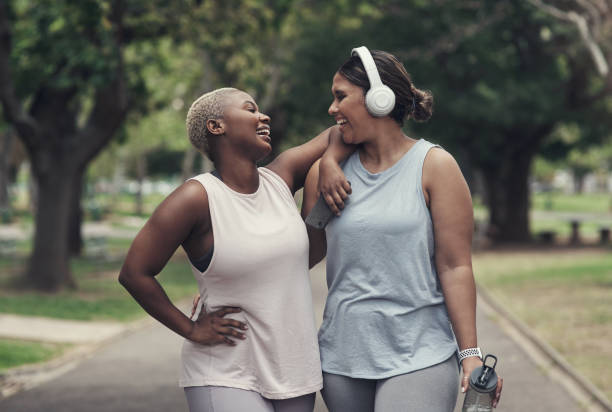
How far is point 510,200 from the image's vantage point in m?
28.2

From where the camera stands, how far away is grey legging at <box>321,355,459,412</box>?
2928 mm

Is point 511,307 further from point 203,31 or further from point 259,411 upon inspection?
point 259,411

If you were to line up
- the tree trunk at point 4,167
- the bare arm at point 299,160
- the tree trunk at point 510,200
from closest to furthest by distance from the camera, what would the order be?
the bare arm at point 299,160, the tree trunk at point 510,200, the tree trunk at point 4,167

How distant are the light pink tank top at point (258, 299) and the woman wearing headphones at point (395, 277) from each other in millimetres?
109

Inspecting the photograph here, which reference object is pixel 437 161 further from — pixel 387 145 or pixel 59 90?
pixel 59 90

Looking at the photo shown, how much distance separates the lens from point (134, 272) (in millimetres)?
3047

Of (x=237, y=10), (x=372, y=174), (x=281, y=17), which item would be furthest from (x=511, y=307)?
(x=372, y=174)

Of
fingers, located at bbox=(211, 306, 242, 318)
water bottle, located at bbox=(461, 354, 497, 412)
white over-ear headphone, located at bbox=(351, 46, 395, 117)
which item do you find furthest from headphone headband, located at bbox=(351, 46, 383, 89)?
water bottle, located at bbox=(461, 354, 497, 412)

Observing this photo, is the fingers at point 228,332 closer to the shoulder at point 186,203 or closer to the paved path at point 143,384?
the shoulder at point 186,203

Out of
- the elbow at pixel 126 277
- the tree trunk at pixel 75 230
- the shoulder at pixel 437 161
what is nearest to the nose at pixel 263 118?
the shoulder at pixel 437 161

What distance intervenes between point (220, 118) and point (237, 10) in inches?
512

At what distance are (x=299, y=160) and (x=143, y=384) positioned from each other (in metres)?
5.09

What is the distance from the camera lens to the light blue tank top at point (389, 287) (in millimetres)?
2986

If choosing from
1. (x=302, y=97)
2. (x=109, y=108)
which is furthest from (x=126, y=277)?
(x=302, y=97)
